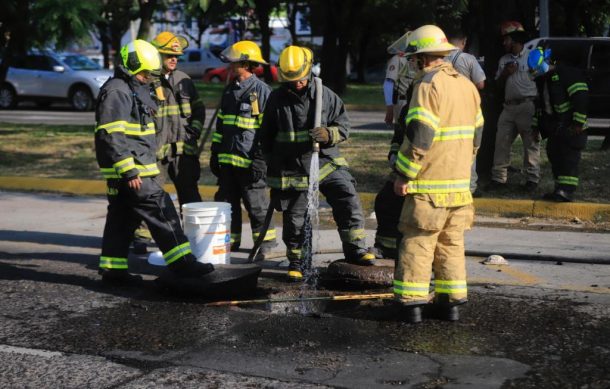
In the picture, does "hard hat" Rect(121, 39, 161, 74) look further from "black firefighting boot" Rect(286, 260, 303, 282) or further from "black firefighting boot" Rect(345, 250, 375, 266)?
"black firefighting boot" Rect(345, 250, 375, 266)

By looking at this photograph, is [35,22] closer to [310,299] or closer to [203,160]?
[203,160]

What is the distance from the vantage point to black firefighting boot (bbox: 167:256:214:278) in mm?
6590

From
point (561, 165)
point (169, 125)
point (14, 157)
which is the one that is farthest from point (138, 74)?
point (14, 157)

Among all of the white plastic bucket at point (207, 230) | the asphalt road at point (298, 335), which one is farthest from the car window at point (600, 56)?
the white plastic bucket at point (207, 230)

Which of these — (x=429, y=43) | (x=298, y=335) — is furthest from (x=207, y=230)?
(x=429, y=43)

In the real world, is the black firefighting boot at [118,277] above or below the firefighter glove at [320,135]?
below

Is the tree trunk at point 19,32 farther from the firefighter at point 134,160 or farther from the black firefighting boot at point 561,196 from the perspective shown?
the black firefighting boot at point 561,196

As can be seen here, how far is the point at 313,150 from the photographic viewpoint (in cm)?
690

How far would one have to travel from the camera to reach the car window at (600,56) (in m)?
17.3

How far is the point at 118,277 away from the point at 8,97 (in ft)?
65.4

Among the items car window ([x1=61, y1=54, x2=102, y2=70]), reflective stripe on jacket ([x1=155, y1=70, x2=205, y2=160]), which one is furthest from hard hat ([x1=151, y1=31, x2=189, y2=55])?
car window ([x1=61, y1=54, x2=102, y2=70])

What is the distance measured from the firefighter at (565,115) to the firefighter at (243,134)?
334 centimetres

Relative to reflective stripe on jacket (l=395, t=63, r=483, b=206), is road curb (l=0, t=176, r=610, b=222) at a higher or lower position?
lower

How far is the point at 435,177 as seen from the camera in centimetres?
574
